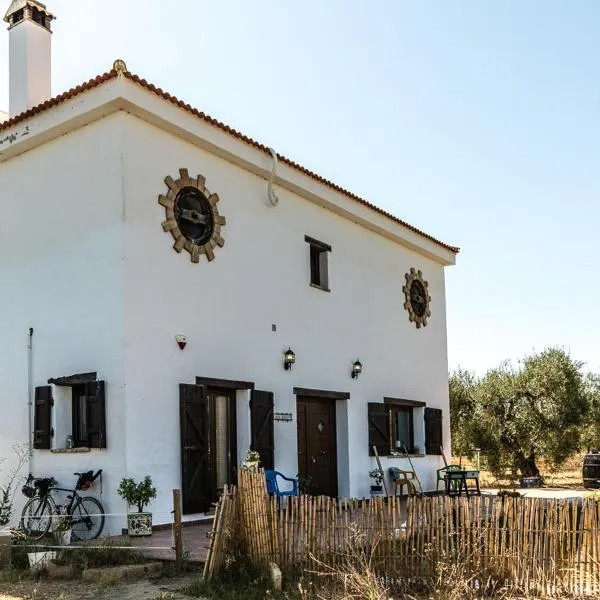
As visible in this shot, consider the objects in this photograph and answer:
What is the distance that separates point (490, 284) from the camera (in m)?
21.8

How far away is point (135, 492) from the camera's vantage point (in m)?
9.18

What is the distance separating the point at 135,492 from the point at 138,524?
0.36m

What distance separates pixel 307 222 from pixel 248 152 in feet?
7.21

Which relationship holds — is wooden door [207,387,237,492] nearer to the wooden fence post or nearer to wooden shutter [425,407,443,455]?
the wooden fence post

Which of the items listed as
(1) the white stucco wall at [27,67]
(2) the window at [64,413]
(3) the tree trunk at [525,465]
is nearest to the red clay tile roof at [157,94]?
(1) the white stucco wall at [27,67]

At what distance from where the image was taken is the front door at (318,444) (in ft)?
42.8

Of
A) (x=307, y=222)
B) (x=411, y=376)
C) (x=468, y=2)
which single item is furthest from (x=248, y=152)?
(x=411, y=376)

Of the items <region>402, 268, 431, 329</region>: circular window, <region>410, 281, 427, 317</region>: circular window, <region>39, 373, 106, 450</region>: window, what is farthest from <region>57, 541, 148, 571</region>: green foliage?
<region>410, 281, 427, 317</region>: circular window

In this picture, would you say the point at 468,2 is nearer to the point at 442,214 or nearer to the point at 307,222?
the point at 307,222

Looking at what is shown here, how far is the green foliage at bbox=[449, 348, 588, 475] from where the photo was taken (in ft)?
70.0

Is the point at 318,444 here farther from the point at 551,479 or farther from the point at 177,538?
the point at 551,479

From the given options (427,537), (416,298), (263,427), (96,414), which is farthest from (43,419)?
(416,298)

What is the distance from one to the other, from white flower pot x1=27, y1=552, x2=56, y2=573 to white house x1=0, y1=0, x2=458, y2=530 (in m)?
1.40

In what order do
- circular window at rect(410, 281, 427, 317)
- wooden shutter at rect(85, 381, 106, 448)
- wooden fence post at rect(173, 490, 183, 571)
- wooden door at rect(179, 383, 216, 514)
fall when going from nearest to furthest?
wooden fence post at rect(173, 490, 183, 571), wooden shutter at rect(85, 381, 106, 448), wooden door at rect(179, 383, 216, 514), circular window at rect(410, 281, 427, 317)
